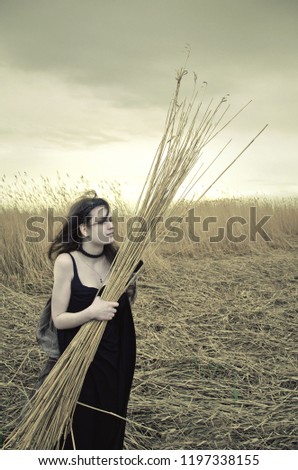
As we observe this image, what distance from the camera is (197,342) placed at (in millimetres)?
3145

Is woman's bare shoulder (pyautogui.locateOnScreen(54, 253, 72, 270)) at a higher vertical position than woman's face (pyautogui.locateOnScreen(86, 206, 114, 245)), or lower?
lower

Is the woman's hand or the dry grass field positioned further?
the dry grass field

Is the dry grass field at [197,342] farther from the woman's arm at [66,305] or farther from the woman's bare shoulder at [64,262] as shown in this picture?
the woman's bare shoulder at [64,262]

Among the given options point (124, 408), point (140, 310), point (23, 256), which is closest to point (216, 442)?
point (124, 408)

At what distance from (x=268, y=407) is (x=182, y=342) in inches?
37.0

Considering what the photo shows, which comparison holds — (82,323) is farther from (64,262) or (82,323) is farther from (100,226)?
(100,226)

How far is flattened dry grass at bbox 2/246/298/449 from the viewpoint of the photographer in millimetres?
2068

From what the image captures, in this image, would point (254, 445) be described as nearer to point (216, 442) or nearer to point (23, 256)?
point (216, 442)

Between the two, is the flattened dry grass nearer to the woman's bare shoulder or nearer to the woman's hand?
the woman's hand

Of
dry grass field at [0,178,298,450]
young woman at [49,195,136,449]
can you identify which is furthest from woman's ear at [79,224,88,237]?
dry grass field at [0,178,298,450]

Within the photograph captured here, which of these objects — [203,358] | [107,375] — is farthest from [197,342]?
[107,375]

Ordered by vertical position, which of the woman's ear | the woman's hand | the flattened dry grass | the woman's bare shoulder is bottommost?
the flattened dry grass

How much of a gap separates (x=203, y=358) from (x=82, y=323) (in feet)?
5.35

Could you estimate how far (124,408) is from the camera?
5.06 ft
